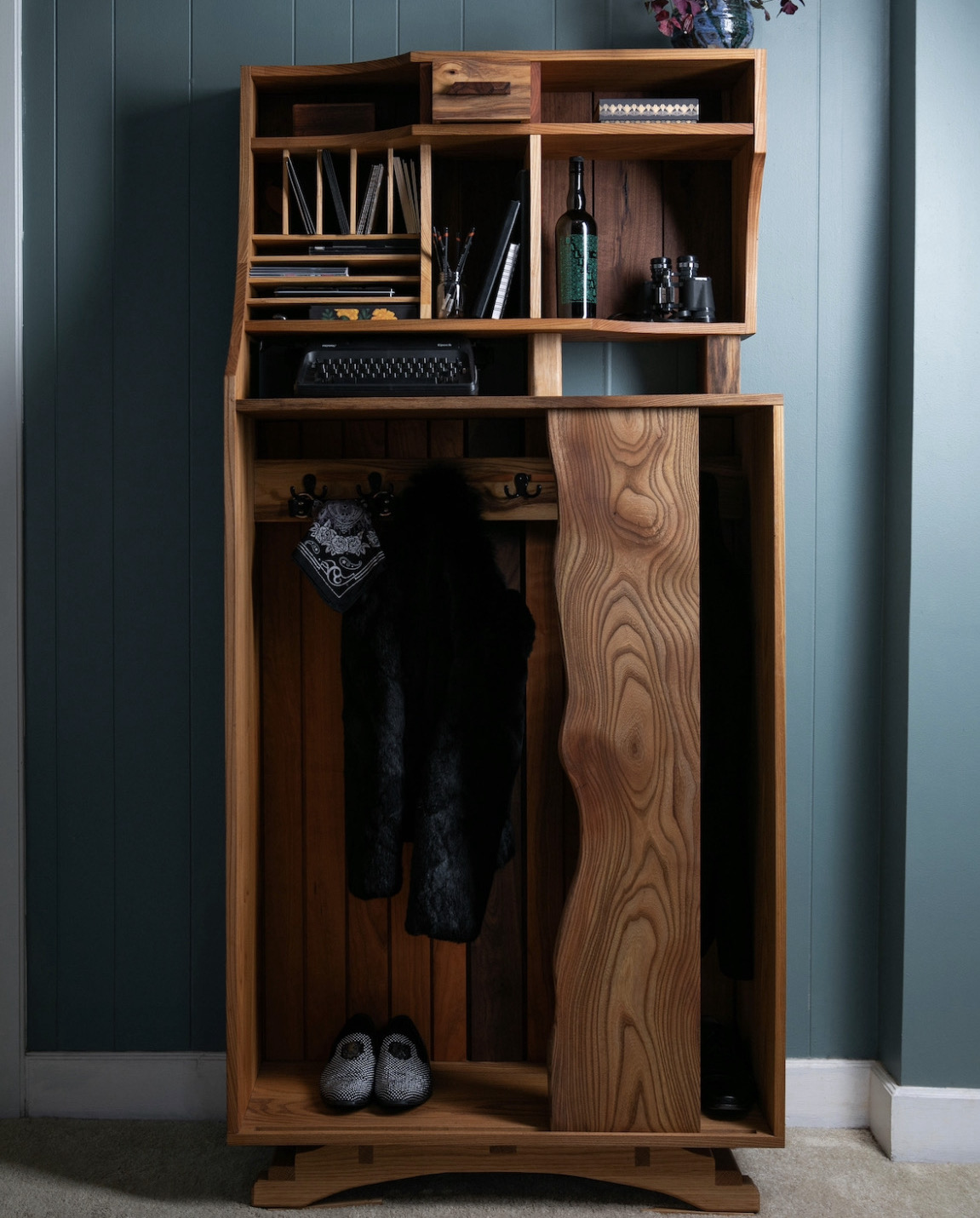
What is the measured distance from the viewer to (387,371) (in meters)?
Result: 1.83

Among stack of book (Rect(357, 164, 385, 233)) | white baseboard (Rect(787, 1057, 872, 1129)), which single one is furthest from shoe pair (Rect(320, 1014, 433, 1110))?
stack of book (Rect(357, 164, 385, 233))

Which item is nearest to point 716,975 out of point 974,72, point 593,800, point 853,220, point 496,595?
point 593,800

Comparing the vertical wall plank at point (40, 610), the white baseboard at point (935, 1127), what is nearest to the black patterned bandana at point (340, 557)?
the vertical wall plank at point (40, 610)

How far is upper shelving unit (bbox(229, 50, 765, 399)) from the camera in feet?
6.09

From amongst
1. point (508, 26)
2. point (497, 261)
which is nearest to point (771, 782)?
point (497, 261)

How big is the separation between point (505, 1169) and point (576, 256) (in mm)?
1827

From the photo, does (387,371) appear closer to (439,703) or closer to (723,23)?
(439,703)

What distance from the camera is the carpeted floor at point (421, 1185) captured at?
1.80 m

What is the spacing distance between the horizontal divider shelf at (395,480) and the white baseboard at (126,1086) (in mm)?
1262

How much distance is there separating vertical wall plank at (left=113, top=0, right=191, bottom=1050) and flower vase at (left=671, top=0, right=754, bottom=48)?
1138mm

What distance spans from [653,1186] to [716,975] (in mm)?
449

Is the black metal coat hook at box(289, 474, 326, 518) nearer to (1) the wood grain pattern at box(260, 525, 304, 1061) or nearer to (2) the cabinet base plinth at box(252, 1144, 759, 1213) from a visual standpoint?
(1) the wood grain pattern at box(260, 525, 304, 1061)

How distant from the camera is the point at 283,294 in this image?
6.19ft

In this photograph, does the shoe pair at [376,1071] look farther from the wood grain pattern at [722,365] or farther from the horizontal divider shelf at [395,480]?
the wood grain pattern at [722,365]
